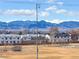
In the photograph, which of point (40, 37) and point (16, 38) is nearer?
point (16, 38)

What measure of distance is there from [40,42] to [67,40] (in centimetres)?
808

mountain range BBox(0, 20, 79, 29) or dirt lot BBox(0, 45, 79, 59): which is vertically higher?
mountain range BBox(0, 20, 79, 29)

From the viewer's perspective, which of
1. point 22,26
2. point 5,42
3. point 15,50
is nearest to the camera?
point 15,50

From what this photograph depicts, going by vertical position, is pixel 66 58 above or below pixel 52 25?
below

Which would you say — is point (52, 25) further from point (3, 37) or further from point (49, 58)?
point (49, 58)

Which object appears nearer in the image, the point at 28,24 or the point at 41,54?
the point at 41,54

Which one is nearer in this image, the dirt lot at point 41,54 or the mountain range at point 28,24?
the dirt lot at point 41,54

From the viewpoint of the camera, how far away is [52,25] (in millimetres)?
96875

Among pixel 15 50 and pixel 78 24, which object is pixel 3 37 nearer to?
pixel 15 50

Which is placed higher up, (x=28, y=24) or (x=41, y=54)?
(x=28, y=24)

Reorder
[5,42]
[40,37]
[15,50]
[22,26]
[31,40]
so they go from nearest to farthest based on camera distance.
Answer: [15,50], [5,42], [31,40], [40,37], [22,26]

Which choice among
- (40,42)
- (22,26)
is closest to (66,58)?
(40,42)

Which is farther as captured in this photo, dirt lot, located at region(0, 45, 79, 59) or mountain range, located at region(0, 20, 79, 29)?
mountain range, located at region(0, 20, 79, 29)

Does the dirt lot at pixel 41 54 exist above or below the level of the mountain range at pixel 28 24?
below
